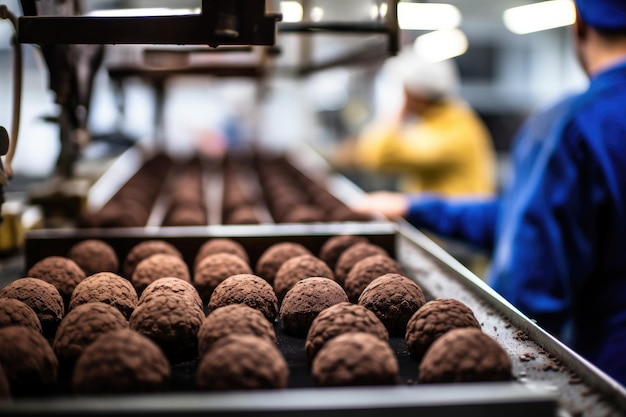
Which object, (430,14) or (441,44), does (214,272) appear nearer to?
(430,14)

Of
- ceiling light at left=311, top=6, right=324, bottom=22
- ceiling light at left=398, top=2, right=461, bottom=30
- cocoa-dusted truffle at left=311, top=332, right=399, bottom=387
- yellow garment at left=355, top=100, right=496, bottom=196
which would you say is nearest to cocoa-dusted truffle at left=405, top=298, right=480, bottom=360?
cocoa-dusted truffle at left=311, top=332, right=399, bottom=387

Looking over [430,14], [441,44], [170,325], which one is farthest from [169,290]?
[441,44]

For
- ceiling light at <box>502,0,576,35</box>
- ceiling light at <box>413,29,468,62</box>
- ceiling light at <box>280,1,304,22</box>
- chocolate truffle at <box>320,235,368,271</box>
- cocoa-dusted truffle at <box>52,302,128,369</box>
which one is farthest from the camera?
ceiling light at <box>413,29,468,62</box>

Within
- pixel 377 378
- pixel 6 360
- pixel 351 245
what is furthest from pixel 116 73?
pixel 377 378

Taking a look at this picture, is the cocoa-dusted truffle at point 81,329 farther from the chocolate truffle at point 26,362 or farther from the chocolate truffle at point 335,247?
the chocolate truffle at point 335,247

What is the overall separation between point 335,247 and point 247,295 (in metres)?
0.49

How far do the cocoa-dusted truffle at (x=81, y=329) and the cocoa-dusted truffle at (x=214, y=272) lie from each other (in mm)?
349

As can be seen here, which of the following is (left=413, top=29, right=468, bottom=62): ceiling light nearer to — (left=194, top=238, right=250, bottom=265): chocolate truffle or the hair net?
the hair net

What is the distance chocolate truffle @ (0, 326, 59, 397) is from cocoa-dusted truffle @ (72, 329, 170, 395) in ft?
0.30

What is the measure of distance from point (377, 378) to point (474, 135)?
3494mm

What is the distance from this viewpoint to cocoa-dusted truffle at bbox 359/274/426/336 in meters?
1.17

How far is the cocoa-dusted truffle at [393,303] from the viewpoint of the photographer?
1.17 metres

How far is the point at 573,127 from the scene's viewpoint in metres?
1.87

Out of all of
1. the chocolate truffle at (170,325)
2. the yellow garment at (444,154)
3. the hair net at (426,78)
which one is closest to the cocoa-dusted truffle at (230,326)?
the chocolate truffle at (170,325)
